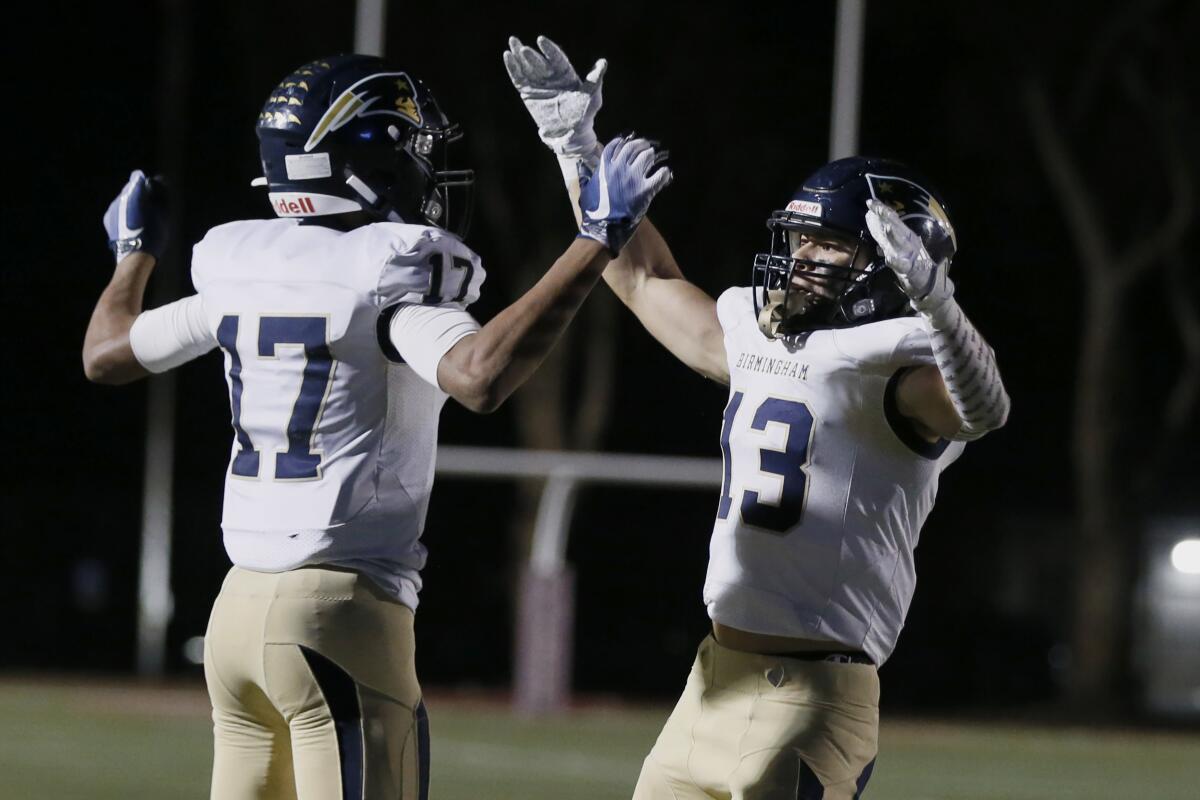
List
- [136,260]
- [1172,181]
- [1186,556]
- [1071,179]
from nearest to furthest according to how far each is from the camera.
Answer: [136,260]
[1071,179]
[1172,181]
[1186,556]

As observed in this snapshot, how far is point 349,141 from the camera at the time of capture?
11.0 feet

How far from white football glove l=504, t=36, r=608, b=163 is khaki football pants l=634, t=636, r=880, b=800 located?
108cm

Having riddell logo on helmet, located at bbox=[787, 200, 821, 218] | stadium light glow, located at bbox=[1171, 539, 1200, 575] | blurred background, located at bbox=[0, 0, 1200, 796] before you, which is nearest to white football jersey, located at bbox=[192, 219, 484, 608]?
riddell logo on helmet, located at bbox=[787, 200, 821, 218]

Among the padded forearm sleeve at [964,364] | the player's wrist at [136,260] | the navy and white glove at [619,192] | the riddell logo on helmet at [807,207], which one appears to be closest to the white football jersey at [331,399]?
the navy and white glove at [619,192]

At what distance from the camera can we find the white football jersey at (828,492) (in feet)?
11.1

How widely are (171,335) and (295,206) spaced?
A: 1.05 ft

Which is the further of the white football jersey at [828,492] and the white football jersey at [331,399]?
the white football jersey at [828,492]

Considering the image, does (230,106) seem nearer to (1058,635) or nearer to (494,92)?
(494,92)

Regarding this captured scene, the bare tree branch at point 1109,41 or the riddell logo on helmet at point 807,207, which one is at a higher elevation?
the bare tree branch at point 1109,41

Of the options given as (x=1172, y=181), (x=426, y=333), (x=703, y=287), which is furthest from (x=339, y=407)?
(x=703, y=287)

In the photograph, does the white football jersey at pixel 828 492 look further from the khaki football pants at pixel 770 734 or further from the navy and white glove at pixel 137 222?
the navy and white glove at pixel 137 222

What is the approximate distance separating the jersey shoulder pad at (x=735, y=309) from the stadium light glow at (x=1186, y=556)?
656 inches

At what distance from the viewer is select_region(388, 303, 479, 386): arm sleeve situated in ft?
10.1

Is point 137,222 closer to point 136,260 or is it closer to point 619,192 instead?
point 136,260
